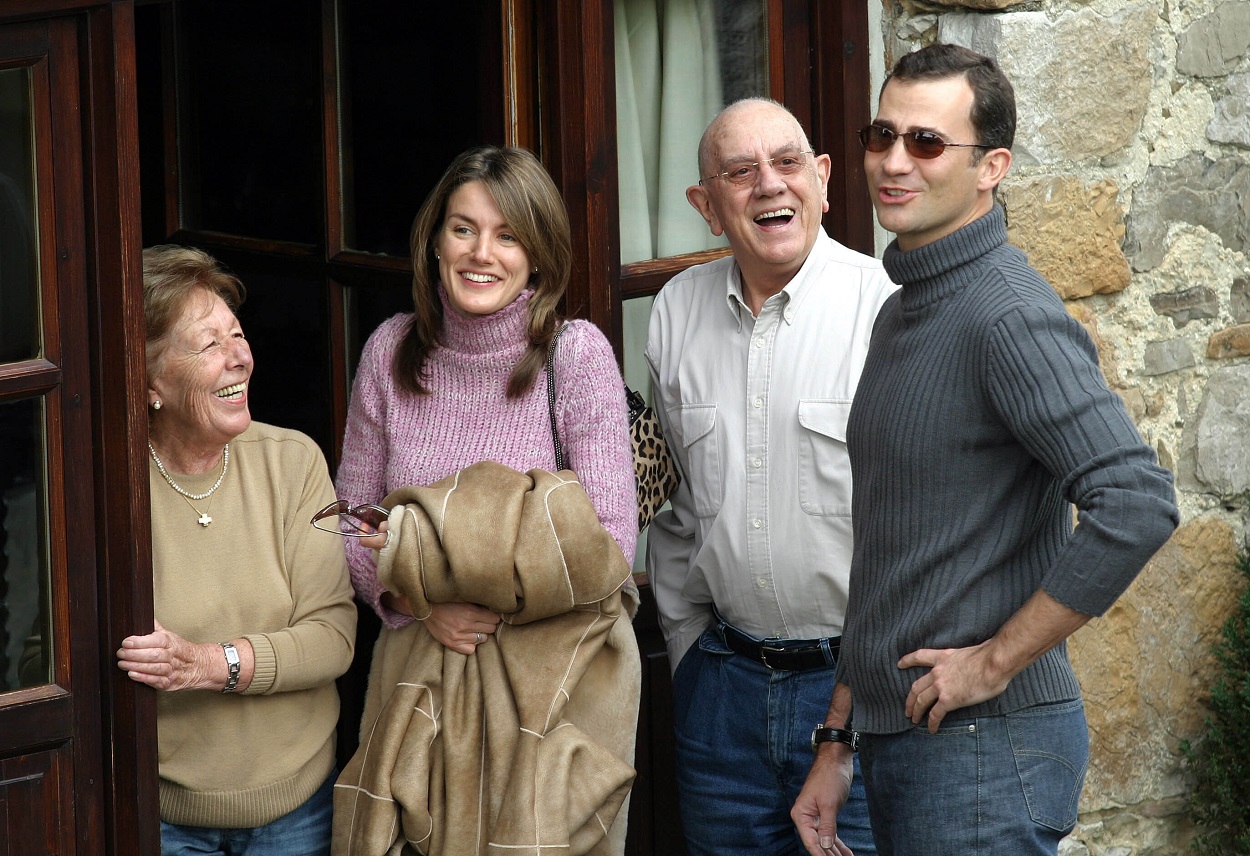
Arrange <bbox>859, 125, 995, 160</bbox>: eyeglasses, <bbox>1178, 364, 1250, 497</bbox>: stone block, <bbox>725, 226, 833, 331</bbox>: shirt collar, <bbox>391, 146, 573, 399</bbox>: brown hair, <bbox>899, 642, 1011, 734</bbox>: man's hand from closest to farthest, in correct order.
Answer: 1. <bbox>899, 642, 1011, 734</bbox>: man's hand
2. <bbox>859, 125, 995, 160</bbox>: eyeglasses
3. <bbox>391, 146, 573, 399</bbox>: brown hair
4. <bbox>725, 226, 833, 331</bbox>: shirt collar
5. <bbox>1178, 364, 1250, 497</bbox>: stone block

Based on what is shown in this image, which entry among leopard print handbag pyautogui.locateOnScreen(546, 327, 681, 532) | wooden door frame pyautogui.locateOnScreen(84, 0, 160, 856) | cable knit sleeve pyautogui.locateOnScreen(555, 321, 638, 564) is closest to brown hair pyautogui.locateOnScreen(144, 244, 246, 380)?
wooden door frame pyautogui.locateOnScreen(84, 0, 160, 856)

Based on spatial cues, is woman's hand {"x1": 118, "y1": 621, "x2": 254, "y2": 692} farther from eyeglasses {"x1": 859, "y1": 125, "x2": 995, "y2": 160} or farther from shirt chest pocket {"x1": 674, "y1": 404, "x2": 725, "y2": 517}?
eyeglasses {"x1": 859, "y1": 125, "x2": 995, "y2": 160}

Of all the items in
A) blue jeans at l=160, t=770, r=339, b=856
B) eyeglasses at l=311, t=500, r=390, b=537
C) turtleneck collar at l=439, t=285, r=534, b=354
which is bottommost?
blue jeans at l=160, t=770, r=339, b=856

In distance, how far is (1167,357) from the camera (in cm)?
342

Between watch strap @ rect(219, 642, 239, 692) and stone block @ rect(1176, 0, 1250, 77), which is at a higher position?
stone block @ rect(1176, 0, 1250, 77)

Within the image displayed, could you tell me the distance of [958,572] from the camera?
2.06m

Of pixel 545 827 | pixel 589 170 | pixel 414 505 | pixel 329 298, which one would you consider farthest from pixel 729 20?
pixel 545 827

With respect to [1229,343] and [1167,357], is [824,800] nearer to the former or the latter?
[1167,357]

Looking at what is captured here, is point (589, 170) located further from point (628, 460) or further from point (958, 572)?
point (958, 572)

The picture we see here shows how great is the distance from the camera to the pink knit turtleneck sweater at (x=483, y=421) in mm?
2545

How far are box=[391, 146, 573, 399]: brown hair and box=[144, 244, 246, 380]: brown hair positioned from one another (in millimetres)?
341

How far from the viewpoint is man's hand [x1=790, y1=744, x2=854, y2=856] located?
2.38 m

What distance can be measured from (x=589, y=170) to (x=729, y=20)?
551 millimetres

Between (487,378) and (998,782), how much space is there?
1097 millimetres
